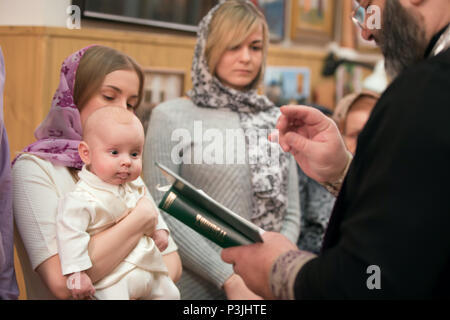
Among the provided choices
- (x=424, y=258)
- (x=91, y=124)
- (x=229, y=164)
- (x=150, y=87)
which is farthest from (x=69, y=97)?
(x=424, y=258)

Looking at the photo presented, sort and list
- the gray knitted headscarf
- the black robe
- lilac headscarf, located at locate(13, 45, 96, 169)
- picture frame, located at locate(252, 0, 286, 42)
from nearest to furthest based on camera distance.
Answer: the black robe, lilac headscarf, located at locate(13, 45, 96, 169), the gray knitted headscarf, picture frame, located at locate(252, 0, 286, 42)

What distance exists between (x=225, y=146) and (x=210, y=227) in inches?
19.6

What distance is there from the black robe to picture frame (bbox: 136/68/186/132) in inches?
24.3

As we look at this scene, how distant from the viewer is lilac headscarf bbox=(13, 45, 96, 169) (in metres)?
1.10

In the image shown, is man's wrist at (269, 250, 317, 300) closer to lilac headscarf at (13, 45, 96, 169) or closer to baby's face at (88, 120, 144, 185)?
baby's face at (88, 120, 144, 185)

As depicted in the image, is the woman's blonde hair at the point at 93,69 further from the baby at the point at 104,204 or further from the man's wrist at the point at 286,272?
the man's wrist at the point at 286,272

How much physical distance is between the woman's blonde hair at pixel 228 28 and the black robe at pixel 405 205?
844 mm

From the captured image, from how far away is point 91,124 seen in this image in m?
1.07

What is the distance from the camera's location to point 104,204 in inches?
41.5

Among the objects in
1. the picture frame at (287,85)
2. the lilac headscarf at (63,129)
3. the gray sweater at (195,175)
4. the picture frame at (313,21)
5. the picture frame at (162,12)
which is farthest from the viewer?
the picture frame at (313,21)

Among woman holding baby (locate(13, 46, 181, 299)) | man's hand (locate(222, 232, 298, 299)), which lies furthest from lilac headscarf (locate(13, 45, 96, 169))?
man's hand (locate(222, 232, 298, 299))

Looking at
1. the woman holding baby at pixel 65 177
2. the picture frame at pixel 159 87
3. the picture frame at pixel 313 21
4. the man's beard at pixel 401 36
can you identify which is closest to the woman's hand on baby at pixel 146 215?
the woman holding baby at pixel 65 177

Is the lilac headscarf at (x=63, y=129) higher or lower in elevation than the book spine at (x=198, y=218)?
higher

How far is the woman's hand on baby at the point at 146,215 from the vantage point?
3.66ft
